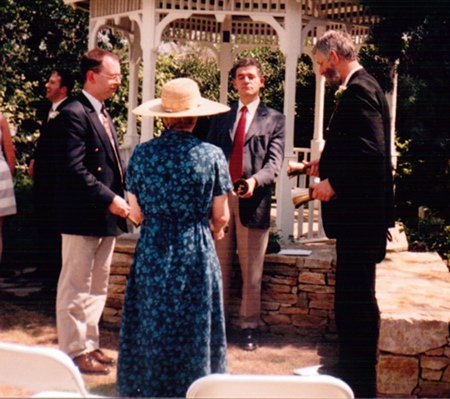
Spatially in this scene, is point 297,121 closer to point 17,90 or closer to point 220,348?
point 17,90

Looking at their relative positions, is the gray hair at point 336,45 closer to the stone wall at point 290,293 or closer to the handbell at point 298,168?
the handbell at point 298,168

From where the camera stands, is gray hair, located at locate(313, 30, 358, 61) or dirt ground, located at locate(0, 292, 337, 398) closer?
gray hair, located at locate(313, 30, 358, 61)

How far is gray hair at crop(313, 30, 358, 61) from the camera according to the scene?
4777 mm

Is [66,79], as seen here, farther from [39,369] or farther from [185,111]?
[39,369]

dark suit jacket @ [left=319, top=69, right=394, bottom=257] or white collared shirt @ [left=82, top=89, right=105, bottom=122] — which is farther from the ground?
white collared shirt @ [left=82, top=89, right=105, bottom=122]

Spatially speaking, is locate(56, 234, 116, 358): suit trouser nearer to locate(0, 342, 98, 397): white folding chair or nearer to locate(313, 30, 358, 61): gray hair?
locate(313, 30, 358, 61): gray hair

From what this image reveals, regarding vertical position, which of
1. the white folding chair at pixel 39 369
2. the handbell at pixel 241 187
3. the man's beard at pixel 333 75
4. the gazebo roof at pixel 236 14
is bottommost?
the white folding chair at pixel 39 369

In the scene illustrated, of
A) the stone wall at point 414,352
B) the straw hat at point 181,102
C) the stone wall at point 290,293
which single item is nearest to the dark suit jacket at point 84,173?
the straw hat at point 181,102

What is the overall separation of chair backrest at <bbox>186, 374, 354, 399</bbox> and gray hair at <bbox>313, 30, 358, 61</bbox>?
2.81m

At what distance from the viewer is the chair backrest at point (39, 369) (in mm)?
2547

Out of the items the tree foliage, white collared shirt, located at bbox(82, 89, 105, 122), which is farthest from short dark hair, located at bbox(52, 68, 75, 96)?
the tree foliage

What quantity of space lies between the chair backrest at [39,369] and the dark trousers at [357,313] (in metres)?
2.53

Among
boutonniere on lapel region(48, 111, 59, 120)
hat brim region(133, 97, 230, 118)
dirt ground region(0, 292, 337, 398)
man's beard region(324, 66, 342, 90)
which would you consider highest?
man's beard region(324, 66, 342, 90)

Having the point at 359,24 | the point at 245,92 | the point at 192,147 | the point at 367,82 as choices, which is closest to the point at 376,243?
the point at 367,82
